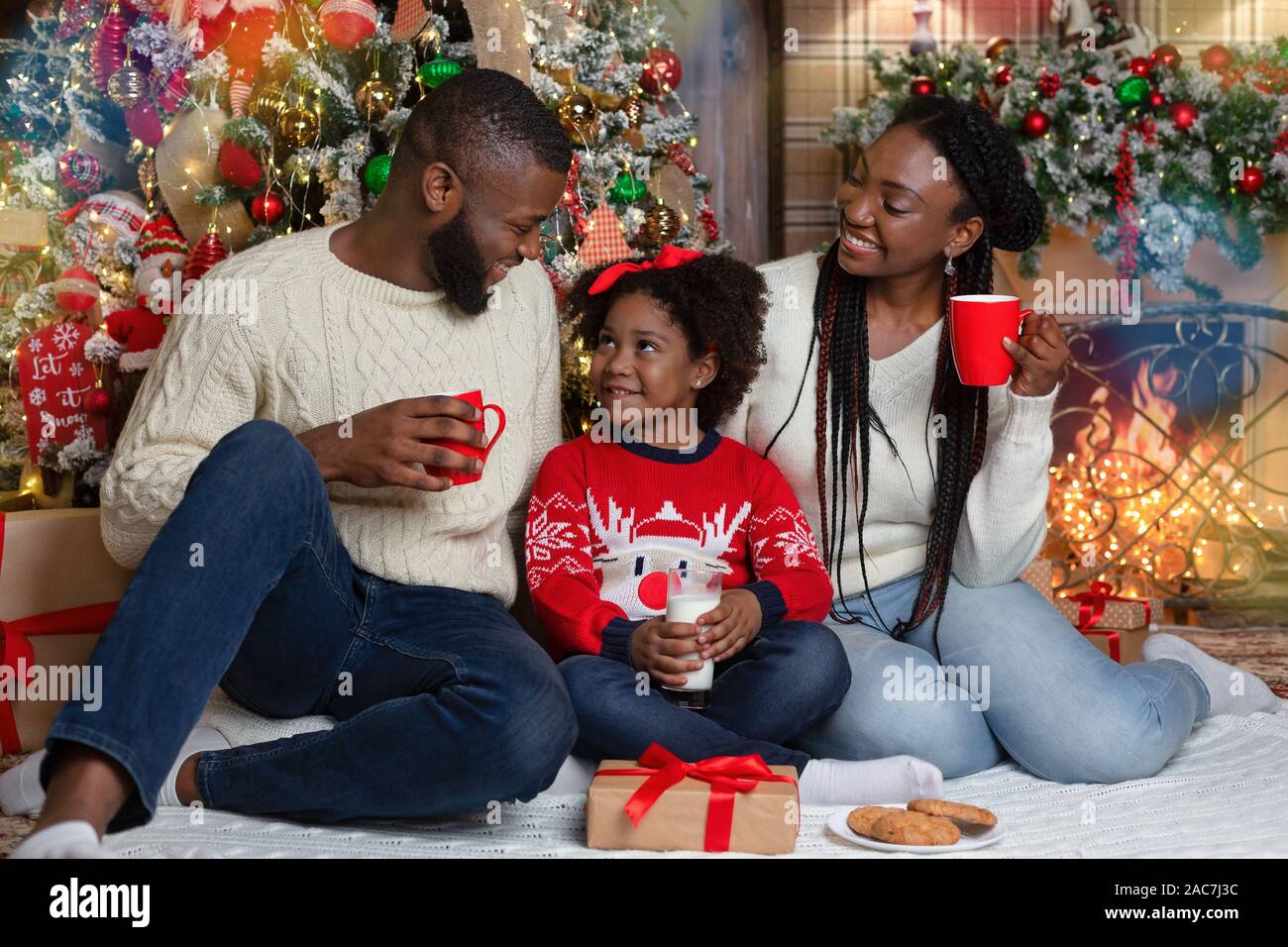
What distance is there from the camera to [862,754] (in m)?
2.10

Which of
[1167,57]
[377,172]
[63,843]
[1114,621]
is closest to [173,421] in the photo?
[63,843]

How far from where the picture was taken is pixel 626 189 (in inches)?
120

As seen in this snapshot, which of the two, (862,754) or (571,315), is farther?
(571,315)

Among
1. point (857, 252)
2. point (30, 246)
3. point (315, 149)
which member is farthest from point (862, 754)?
point (30, 246)

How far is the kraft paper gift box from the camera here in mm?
2369

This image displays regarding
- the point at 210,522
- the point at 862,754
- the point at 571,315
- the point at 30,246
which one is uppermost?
the point at 30,246

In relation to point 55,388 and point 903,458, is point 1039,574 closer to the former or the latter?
point 903,458

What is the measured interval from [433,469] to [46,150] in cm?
222

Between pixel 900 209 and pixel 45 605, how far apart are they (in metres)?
1.76

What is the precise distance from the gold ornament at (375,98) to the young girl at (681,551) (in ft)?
2.61

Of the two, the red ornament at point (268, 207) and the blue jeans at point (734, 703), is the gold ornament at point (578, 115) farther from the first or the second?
the blue jeans at point (734, 703)

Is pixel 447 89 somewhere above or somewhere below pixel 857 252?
above

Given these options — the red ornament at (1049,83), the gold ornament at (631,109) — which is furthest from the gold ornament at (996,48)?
the gold ornament at (631,109)
